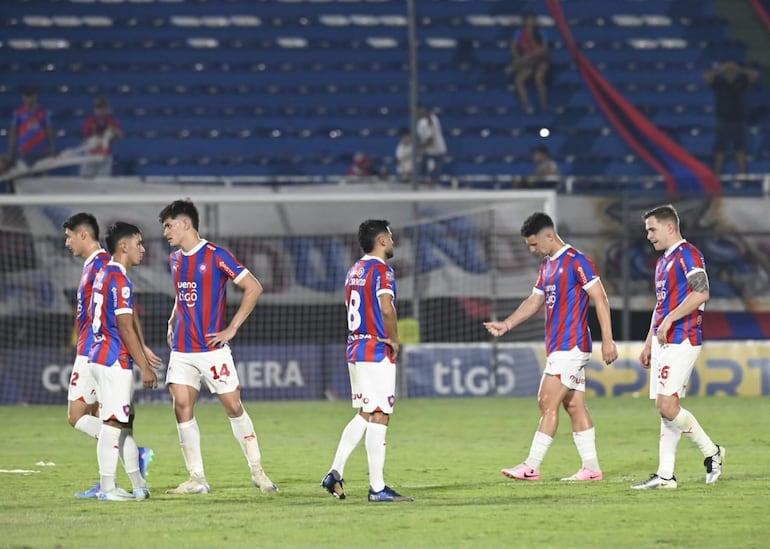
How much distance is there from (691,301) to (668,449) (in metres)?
1.03

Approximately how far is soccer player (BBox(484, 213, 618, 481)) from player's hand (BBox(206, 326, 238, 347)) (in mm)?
1957

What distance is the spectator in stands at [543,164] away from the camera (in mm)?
23766

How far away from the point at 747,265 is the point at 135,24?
12575 mm

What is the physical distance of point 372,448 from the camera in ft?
30.9

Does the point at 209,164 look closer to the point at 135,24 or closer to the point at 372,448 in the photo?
the point at 135,24

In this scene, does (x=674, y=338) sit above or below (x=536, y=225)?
below

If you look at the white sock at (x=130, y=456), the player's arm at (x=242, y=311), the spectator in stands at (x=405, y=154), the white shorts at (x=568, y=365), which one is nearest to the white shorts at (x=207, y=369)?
the player's arm at (x=242, y=311)

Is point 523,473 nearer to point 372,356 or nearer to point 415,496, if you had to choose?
point 415,496

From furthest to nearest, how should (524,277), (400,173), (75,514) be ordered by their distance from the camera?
(400,173)
(524,277)
(75,514)

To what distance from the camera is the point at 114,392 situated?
9656 mm

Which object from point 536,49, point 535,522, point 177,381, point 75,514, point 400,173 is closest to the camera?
point 535,522

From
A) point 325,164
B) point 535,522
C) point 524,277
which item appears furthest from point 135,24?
point 535,522

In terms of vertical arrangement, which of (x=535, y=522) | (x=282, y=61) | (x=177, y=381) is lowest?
(x=535, y=522)

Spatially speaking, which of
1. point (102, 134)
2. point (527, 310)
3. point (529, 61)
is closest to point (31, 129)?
point (102, 134)
